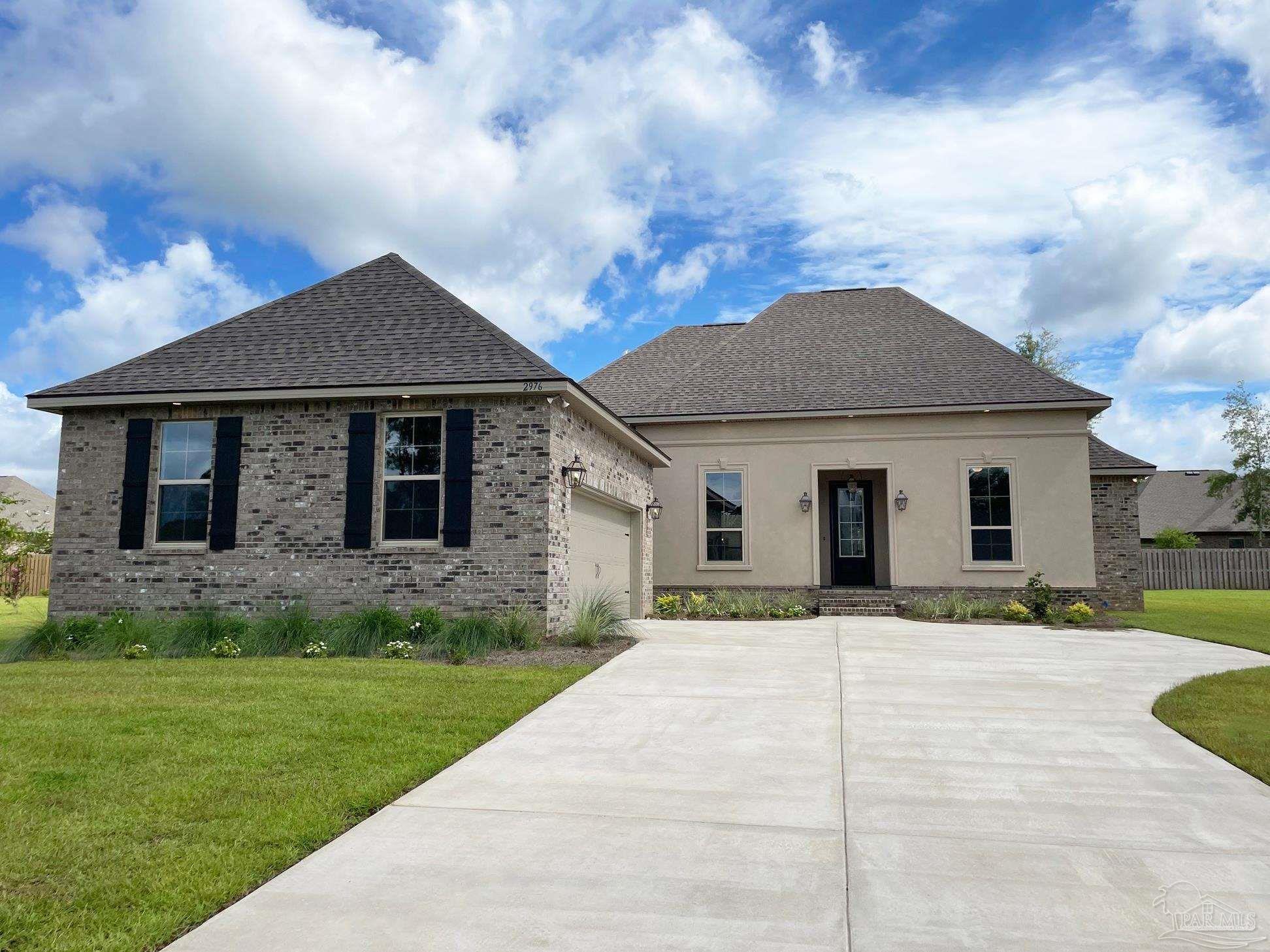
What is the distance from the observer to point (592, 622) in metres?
10.5

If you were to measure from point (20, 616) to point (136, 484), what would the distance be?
7.99 m

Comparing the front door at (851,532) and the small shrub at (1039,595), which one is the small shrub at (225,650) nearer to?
the front door at (851,532)

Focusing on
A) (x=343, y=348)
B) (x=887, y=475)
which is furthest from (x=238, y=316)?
(x=887, y=475)

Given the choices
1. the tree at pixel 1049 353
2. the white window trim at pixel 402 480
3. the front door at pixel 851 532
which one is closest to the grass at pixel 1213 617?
the front door at pixel 851 532

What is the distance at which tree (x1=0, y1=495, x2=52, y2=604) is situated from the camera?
47.9ft

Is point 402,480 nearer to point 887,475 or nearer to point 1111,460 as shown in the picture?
point 887,475

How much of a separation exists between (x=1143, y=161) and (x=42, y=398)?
16.8 meters

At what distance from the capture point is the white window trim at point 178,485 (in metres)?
11.5

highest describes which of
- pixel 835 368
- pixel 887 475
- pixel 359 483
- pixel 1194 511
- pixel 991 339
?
pixel 991 339

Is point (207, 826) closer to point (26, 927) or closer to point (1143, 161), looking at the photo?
point (26, 927)

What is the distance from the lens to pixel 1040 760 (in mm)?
5309

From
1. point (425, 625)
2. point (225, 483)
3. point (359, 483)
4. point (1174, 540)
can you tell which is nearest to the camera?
point (425, 625)

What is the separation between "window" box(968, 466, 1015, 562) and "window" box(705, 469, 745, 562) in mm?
4591

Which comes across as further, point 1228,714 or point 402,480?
point 402,480
